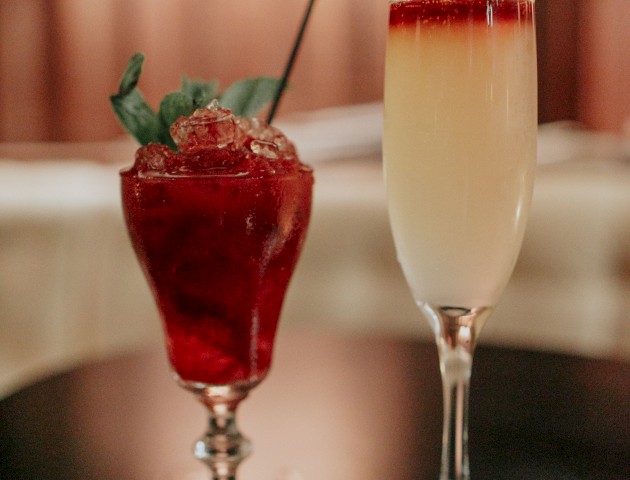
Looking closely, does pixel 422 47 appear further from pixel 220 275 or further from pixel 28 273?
pixel 28 273

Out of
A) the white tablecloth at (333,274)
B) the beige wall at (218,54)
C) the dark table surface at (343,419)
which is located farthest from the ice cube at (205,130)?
the beige wall at (218,54)

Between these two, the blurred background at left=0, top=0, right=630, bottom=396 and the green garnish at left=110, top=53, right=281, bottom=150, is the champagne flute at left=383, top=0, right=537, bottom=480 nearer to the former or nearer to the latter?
the green garnish at left=110, top=53, right=281, bottom=150

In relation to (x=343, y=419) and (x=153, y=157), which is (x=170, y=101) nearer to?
(x=153, y=157)

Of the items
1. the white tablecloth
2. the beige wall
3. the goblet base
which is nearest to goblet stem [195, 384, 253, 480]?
the goblet base

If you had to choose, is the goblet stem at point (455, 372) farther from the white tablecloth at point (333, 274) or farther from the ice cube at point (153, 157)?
the white tablecloth at point (333, 274)

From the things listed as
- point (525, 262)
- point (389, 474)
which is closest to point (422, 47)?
point (389, 474)

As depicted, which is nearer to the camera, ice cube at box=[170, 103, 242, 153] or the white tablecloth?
ice cube at box=[170, 103, 242, 153]
